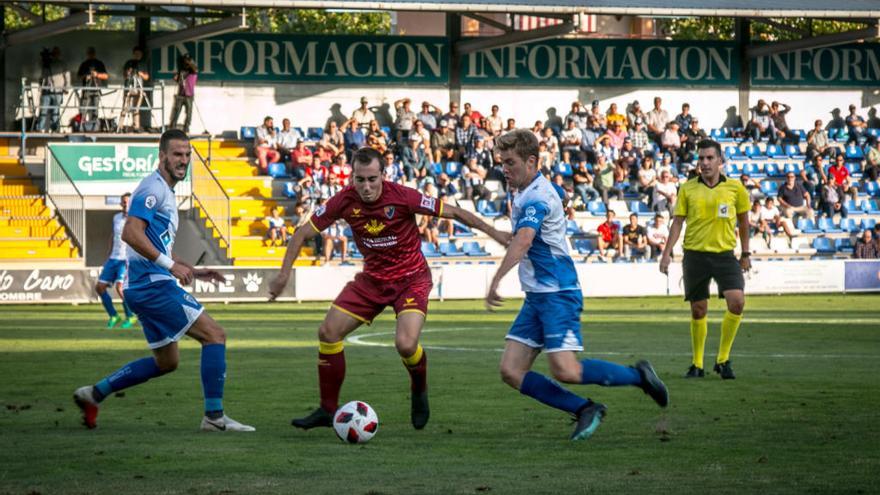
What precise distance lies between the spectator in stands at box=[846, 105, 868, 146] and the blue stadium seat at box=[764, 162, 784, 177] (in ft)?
9.95

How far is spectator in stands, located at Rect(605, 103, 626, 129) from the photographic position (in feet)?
128

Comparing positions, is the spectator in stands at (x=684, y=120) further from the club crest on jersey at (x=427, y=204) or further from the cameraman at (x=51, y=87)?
the club crest on jersey at (x=427, y=204)

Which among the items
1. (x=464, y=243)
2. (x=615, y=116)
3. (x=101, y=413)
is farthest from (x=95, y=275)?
(x=101, y=413)

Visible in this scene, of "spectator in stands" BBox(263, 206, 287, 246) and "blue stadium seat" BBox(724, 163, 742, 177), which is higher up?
"blue stadium seat" BBox(724, 163, 742, 177)

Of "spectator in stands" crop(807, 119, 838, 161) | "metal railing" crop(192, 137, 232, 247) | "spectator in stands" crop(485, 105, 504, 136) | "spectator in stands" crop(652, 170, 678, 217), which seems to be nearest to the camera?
"metal railing" crop(192, 137, 232, 247)

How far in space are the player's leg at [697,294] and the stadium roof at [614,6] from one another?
22.0m

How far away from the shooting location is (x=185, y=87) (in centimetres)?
3569

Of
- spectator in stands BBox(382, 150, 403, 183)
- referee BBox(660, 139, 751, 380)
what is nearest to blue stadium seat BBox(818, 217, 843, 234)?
spectator in stands BBox(382, 150, 403, 183)

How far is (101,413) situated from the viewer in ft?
35.7

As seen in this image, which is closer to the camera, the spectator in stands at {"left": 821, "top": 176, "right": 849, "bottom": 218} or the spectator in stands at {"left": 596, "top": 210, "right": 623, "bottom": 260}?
the spectator in stands at {"left": 596, "top": 210, "right": 623, "bottom": 260}

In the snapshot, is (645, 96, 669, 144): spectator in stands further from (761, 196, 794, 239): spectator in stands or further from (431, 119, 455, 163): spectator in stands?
(431, 119, 455, 163): spectator in stands

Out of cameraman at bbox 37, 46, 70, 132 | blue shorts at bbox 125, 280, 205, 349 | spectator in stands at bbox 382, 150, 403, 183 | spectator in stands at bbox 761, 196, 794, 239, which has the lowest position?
blue shorts at bbox 125, 280, 205, 349

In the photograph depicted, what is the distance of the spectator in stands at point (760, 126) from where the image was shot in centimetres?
4103

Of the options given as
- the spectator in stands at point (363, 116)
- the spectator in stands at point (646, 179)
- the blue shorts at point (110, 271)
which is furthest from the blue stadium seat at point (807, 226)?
the blue shorts at point (110, 271)
